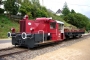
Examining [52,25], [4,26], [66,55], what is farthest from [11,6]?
[66,55]

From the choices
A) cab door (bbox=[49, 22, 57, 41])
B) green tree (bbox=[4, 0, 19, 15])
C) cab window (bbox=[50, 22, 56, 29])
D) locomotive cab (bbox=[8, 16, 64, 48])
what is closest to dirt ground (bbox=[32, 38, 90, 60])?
locomotive cab (bbox=[8, 16, 64, 48])

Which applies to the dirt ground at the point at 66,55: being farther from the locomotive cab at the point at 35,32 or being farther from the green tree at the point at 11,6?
the green tree at the point at 11,6

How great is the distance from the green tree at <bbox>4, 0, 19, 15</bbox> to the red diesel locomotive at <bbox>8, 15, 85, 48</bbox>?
21367mm

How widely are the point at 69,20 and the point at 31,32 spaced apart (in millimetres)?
61160

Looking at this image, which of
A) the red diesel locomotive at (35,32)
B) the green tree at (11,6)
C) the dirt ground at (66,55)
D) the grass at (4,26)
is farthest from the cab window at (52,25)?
the green tree at (11,6)

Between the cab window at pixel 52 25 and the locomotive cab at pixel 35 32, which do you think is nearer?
the locomotive cab at pixel 35 32

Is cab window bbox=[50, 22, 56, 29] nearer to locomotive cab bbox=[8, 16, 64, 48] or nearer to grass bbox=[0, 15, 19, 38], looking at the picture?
locomotive cab bbox=[8, 16, 64, 48]

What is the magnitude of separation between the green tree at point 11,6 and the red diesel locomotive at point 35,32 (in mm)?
21367

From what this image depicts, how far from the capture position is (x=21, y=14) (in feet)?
138

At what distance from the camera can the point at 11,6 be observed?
3803 cm

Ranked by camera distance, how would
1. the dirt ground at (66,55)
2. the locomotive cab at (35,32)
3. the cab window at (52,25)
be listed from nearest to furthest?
1. the dirt ground at (66,55)
2. the locomotive cab at (35,32)
3. the cab window at (52,25)

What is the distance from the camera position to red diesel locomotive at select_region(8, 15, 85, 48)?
547 inches

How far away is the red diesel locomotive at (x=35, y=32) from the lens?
13906mm

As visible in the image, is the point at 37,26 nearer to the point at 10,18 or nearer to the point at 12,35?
the point at 12,35
